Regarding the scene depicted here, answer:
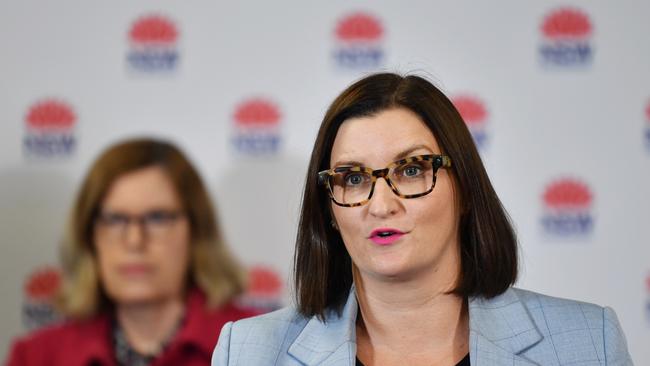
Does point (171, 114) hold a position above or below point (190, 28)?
below

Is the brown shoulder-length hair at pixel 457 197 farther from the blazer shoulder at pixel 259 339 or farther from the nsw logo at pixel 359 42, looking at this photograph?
the nsw logo at pixel 359 42

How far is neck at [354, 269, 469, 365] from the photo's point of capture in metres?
1.41

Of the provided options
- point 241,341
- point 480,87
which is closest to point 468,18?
point 480,87

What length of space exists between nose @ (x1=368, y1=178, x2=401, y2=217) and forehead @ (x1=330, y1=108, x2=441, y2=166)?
0.04 metres

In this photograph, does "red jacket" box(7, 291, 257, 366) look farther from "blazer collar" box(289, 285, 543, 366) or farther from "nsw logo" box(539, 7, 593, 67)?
"nsw logo" box(539, 7, 593, 67)

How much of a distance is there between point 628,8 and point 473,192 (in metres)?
1.47

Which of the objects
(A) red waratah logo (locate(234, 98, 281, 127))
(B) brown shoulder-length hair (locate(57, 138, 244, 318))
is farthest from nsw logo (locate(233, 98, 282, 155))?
(B) brown shoulder-length hair (locate(57, 138, 244, 318))

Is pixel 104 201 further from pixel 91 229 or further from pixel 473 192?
pixel 473 192

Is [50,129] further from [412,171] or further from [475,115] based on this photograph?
[412,171]

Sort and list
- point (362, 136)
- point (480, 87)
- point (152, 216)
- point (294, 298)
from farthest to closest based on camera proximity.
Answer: point (480, 87) → point (152, 216) → point (294, 298) → point (362, 136)

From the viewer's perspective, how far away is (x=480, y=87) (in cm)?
263

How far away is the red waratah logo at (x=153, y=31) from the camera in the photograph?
2.74 metres

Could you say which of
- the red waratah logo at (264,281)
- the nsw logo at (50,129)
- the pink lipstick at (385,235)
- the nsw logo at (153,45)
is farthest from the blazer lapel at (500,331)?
the nsw logo at (50,129)

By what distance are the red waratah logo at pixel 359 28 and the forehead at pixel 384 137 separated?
1.29 metres
